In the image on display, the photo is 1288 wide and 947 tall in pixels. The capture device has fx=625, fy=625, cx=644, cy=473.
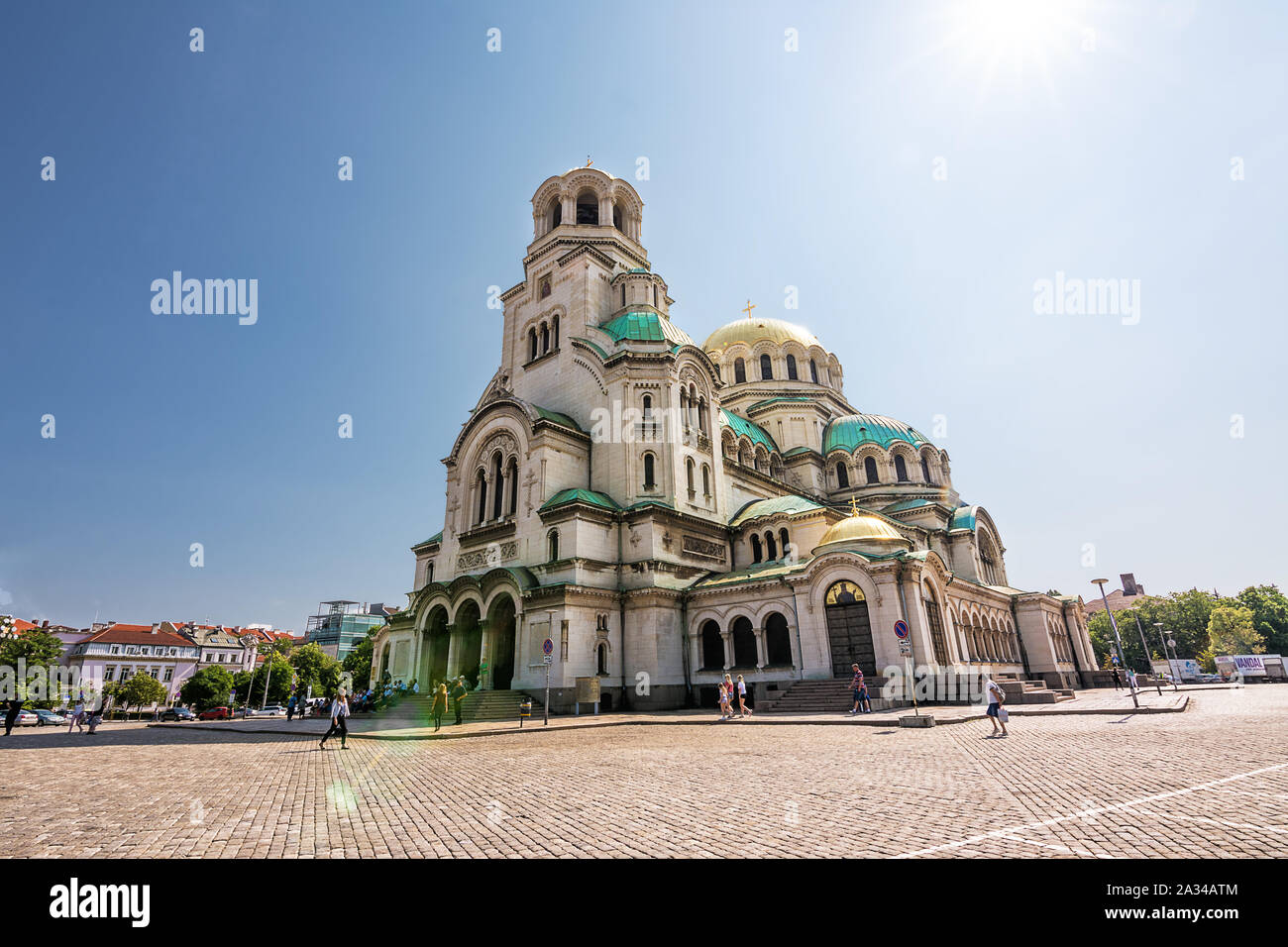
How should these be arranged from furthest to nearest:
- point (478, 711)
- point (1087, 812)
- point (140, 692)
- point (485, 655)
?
point (140, 692)
point (485, 655)
point (478, 711)
point (1087, 812)

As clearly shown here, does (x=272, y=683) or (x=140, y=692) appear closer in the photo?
(x=140, y=692)

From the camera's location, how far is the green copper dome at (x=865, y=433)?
4912 centimetres

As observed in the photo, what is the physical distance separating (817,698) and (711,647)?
7543 millimetres

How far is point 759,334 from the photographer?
54.0 metres

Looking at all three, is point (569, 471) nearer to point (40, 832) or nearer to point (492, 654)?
point (492, 654)

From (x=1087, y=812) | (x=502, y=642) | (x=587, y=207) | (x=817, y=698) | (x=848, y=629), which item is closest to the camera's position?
(x=1087, y=812)

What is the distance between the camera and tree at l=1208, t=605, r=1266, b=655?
69625 mm

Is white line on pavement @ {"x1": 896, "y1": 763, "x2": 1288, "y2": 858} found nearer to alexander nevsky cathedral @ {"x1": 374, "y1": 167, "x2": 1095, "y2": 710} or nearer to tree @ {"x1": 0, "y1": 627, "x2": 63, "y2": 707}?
alexander nevsky cathedral @ {"x1": 374, "y1": 167, "x2": 1095, "y2": 710}

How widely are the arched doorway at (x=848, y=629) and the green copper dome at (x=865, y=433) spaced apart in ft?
76.0

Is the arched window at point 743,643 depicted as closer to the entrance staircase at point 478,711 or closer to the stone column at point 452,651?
the entrance staircase at point 478,711

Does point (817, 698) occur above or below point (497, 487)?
below

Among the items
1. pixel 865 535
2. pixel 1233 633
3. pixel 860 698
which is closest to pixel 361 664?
pixel 865 535

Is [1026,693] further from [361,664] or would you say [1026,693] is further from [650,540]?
[361,664]

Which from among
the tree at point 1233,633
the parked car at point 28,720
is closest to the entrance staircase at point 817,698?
the parked car at point 28,720
